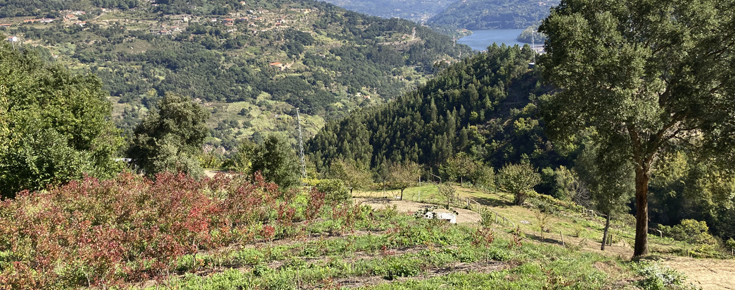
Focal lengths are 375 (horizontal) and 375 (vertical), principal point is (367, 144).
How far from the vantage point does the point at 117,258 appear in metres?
9.88

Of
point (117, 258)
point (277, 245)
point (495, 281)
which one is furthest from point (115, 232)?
point (495, 281)

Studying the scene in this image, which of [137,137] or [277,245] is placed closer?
[277,245]

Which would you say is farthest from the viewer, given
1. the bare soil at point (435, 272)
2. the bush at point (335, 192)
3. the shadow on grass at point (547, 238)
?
the bush at point (335, 192)

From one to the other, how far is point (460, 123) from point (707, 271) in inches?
4196

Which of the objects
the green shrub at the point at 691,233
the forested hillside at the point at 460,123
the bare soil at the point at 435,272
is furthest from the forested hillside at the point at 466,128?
the bare soil at the point at 435,272

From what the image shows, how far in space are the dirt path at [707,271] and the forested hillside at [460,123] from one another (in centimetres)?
7604

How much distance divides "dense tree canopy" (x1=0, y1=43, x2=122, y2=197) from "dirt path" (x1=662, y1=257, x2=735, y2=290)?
2518 centimetres

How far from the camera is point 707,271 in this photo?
12.1 meters

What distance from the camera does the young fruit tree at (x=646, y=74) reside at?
1297 cm

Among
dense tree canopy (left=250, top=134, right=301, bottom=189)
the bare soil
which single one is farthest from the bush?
the bare soil

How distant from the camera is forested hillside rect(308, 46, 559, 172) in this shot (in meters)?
97.9

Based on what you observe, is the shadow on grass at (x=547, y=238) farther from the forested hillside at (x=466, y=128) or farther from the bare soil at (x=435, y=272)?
the forested hillside at (x=466, y=128)

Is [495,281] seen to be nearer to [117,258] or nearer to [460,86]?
[117,258]

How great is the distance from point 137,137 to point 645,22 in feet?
135
